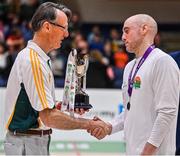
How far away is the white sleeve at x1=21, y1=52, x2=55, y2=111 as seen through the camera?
3549 millimetres

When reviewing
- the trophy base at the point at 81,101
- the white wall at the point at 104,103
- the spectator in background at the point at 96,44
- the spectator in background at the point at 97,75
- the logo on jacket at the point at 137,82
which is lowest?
the white wall at the point at 104,103

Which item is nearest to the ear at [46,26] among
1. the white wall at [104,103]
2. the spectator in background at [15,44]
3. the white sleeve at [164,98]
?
the white sleeve at [164,98]

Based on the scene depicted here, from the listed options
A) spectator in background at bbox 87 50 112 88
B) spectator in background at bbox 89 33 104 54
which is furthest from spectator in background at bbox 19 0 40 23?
spectator in background at bbox 87 50 112 88

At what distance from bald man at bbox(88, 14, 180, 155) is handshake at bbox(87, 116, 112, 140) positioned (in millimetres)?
20

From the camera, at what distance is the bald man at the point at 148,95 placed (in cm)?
363

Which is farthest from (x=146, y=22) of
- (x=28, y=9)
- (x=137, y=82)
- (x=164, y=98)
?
(x=28, y=9)

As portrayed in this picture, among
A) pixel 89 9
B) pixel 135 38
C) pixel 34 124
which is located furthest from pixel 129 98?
pixel 89 9

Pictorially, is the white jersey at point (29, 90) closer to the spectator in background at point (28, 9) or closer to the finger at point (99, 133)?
the finger at point (99, 133)

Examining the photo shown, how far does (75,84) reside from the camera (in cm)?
380

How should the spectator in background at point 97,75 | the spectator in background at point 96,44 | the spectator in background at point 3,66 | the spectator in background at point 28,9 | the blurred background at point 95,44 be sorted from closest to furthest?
the blurred background at point 95,44
the spectator in background at point 97,75
the spectator in background at point 3,66
the spectator in background at point 96,44
the spectator in background at point 28,9

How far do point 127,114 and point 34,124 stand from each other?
72cm

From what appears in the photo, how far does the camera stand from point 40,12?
3.73 m

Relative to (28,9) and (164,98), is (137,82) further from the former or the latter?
(28,9)

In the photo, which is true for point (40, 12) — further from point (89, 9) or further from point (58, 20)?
point (89, 9)
